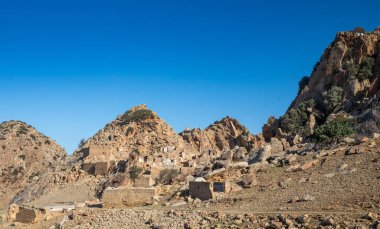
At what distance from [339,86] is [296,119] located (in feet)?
20.4

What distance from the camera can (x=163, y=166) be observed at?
4431cm

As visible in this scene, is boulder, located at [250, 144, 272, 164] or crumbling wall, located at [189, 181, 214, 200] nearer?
crumbling wall, located at [189, 181, 214, 200]

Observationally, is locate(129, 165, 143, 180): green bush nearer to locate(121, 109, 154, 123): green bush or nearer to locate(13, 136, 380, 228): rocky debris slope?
locate(13, 136, 380, 228): rocky debris slope

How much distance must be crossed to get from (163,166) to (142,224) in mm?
23676

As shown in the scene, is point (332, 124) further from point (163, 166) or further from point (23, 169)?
point (23, 169)

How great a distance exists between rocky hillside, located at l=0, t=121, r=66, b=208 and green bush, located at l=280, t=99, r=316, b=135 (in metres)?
35.5

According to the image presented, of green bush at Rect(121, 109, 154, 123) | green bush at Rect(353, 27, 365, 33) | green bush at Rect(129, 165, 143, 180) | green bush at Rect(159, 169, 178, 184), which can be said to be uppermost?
green bush at Rect(353, 27, 365, 33)

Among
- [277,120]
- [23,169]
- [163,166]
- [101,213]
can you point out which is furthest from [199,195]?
[23,169]

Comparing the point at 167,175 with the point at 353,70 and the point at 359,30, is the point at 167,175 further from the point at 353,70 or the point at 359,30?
the point at 359,30

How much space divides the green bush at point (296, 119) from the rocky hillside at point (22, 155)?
3550 centimetres

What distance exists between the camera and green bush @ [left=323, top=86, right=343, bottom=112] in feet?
156

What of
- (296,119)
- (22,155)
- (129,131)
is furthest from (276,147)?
(22,155)

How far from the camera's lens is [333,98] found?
4794 centimetres

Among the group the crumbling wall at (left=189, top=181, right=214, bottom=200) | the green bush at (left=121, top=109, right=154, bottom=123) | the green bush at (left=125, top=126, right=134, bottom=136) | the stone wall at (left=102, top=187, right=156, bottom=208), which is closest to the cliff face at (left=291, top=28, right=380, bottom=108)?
the green bush at (left=121, top=109, right=154, bottom=123)
